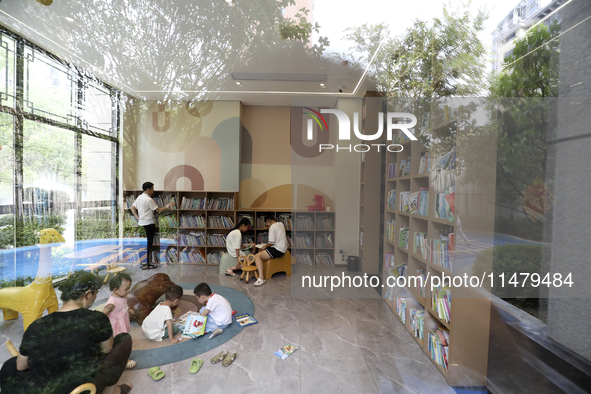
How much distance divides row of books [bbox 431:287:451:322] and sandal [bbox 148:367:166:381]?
2.08 meters

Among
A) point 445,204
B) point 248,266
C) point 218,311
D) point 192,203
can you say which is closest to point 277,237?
point 248,266

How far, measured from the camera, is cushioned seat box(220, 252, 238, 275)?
3.69 m

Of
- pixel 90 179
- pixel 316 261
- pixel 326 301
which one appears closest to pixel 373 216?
pixel 316 261

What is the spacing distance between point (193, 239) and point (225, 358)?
133 cm

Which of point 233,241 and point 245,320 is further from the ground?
point 233,241

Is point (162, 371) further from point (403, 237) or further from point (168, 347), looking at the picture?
point (403, 237)

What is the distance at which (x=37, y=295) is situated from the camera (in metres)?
1.53

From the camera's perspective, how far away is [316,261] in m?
2.08

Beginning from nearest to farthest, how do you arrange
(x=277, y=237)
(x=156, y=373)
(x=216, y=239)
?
(x=156, y=373)
(x=216, y=239)
(x=277, y=237)

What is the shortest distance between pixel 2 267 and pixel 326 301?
7.52 ft

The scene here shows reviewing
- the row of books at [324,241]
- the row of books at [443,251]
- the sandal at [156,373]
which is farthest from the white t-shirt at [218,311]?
the row of books at [443,251]

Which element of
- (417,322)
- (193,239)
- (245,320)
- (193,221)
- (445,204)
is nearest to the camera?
(445,204)

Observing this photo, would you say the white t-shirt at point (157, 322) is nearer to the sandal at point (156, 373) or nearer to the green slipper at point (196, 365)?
the sandal at point (156, 373)

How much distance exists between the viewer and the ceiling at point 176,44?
1.66 metres
